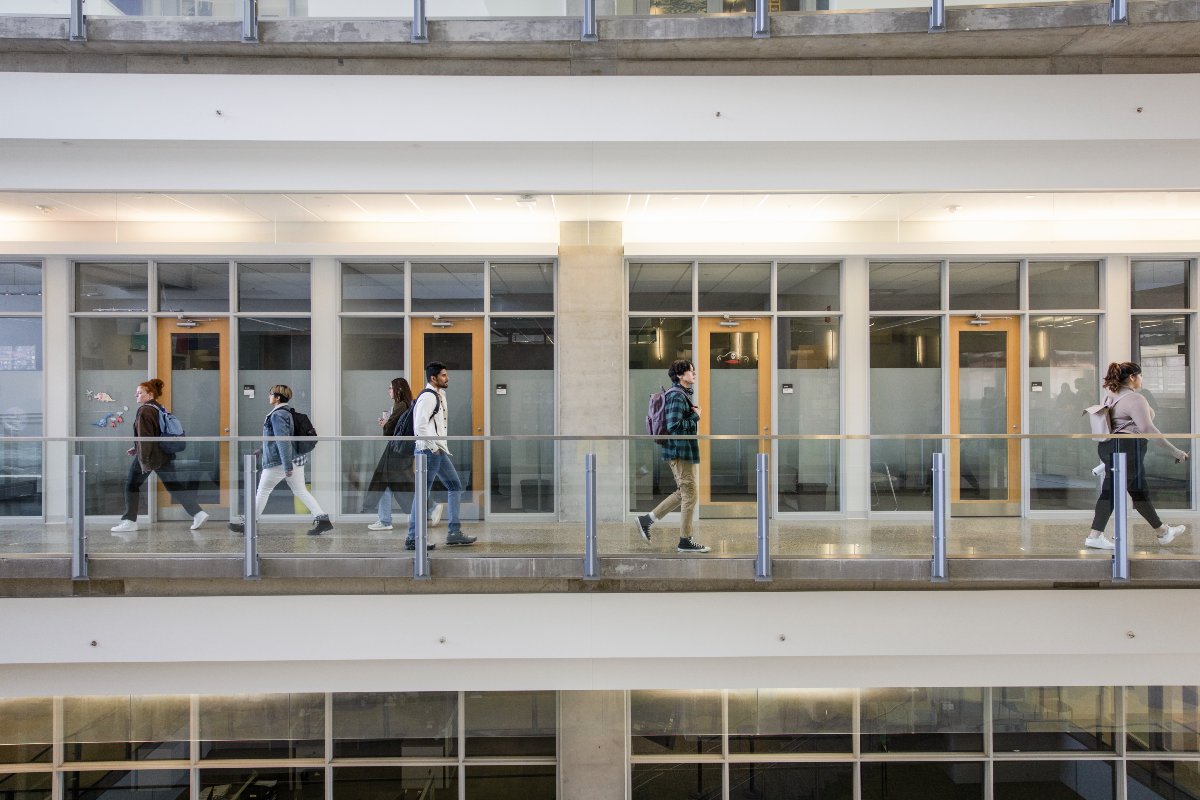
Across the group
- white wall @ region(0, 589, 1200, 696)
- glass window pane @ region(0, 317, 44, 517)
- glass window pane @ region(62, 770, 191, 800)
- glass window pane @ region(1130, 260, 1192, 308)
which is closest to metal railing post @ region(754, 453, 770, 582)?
white wall @ region(0, 589, 1200, 696)

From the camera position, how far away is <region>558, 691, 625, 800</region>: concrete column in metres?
8.27

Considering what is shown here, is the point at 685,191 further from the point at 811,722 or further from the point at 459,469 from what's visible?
the point at 811,722

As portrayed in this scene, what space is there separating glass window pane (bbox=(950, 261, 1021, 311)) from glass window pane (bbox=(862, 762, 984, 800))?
19.4 feet

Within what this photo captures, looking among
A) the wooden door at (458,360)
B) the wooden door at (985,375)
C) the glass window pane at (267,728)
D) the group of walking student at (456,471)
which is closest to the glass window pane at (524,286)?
the wooden door at (458,360)

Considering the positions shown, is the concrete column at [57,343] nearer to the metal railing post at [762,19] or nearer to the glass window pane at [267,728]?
the glass window pane at [267,728]

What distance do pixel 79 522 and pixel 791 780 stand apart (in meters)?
8.13

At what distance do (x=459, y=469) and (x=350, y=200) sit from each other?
3986 millimetres

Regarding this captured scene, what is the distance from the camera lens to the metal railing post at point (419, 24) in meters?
7.36

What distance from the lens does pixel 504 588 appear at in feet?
21.7

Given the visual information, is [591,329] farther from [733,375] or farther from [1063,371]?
[1063,371]

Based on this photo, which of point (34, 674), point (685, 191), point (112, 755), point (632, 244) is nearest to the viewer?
point (34, 674)

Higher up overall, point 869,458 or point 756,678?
point 869,458

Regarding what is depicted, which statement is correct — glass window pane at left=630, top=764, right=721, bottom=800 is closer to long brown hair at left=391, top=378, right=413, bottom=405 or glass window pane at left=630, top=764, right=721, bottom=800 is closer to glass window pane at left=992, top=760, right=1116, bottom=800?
glass window pane at left=992, top=760, right=1116, bottom=800

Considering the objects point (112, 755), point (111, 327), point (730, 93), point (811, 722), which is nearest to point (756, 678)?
point (811, 722)
